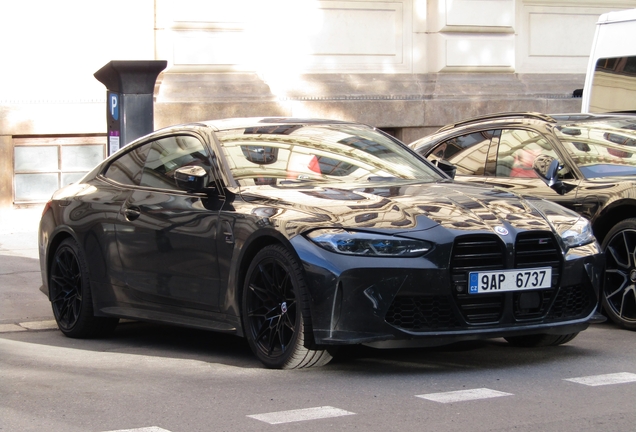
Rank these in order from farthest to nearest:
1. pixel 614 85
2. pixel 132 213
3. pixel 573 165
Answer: pixel 614 85 < pixel 573 165 < pixel 132 213

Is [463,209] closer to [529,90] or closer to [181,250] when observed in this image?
[181,250]

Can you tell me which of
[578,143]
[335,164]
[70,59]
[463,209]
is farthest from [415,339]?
[70,59]

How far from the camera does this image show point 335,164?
7.65 metres

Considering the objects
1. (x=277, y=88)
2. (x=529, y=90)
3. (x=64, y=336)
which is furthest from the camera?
(x=529, y=90)

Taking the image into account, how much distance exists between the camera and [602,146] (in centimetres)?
909

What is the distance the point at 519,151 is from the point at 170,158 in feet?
9.51

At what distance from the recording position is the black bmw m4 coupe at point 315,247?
6.38 meters

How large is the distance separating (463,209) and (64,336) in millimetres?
3460

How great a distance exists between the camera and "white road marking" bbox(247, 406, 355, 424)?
18.0 ft

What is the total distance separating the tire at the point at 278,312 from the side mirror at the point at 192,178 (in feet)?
2.53

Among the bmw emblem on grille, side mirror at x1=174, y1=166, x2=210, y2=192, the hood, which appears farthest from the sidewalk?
the bmw emblem on grille

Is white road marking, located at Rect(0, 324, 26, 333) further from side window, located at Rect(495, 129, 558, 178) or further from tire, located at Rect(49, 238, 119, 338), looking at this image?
side window, located at Rect(495, 129, 558, 178)

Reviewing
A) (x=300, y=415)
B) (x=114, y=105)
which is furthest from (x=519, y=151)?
(x=300, y=415)

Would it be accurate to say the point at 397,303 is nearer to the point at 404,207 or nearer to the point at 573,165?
the point at 404,207
